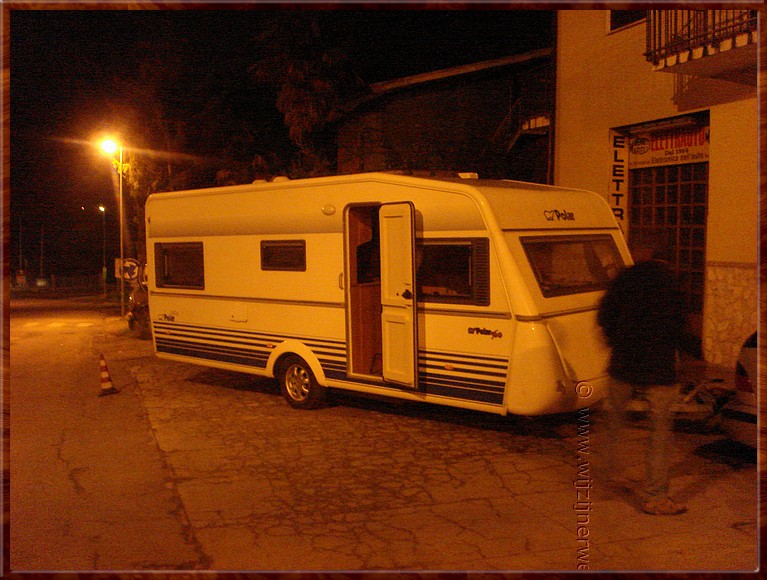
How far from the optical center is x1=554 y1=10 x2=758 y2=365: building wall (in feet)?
36.5

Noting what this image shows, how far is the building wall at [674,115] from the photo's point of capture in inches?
438

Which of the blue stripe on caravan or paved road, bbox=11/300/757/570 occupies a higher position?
the blue stripe on caravan

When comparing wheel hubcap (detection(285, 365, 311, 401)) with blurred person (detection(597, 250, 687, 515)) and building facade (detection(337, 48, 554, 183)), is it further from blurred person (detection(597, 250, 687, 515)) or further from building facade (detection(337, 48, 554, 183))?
building facade (detection(337, 48, 554, 183))

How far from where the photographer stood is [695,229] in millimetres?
12414

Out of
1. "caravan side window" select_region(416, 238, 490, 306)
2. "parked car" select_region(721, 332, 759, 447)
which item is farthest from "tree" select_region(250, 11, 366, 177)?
"parked car" select_region(721, 332, 759, 447)

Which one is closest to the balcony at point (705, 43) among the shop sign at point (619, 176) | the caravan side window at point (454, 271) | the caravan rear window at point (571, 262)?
the shop sign at point (619, 176)

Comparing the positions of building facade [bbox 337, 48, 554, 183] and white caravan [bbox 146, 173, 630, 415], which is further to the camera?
building facade [bbox 337, 48, 554, 183]

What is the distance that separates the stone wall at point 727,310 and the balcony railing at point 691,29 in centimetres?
311

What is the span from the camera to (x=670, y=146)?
12852 millimetres

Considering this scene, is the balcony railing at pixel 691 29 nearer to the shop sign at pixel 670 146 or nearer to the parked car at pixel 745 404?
the shop sign at pixel 670 146

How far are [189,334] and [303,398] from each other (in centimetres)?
241

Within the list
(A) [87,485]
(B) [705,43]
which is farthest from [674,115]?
(A) [87,485]

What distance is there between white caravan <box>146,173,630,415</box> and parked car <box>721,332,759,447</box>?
3.75ft

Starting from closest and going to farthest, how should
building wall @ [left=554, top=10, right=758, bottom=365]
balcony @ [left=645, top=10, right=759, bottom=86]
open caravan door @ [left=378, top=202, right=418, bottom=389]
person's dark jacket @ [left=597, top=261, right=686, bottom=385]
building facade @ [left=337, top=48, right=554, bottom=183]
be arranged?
person's dark jacket @ [left=597, top=261, right=686, bottom=385] < open caravan door @ [left=378, top=202, right=418, bottom=389] < balcony @ [left=645, top=10, right=759, bottom=86] < building wall @ [left=554, top=10, right=758, bottom=365] < building facade @ [left=337, top=48, right=554, bottom=183]
